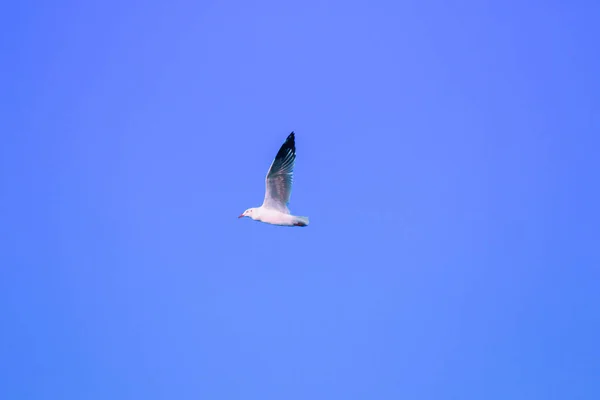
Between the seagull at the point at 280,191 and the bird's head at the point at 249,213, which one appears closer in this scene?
the seagull at the point at 280,191

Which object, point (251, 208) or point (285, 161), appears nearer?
point (285, 161)

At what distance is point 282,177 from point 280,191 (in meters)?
0.34

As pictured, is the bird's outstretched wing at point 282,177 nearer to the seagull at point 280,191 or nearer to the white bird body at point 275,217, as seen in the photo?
the seagull at point 280,191

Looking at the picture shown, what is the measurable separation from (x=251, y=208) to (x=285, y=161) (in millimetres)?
1703

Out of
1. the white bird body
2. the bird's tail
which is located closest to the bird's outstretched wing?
the white bird body

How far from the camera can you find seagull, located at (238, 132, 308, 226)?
15469 mm

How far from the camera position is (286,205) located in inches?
629

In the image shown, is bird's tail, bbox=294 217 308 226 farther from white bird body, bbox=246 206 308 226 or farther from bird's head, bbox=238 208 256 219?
bird's head, bbox=238 208 256 219

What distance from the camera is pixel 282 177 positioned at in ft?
51.3

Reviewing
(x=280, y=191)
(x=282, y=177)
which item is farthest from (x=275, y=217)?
(x=282, y=177)

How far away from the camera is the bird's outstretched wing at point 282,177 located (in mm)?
15445

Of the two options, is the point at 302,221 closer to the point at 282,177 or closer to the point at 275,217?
the point at 275,217

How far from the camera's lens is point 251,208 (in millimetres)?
16688

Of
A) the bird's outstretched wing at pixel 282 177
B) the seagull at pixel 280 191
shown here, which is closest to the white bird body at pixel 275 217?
the seagull at pixel 280 191
